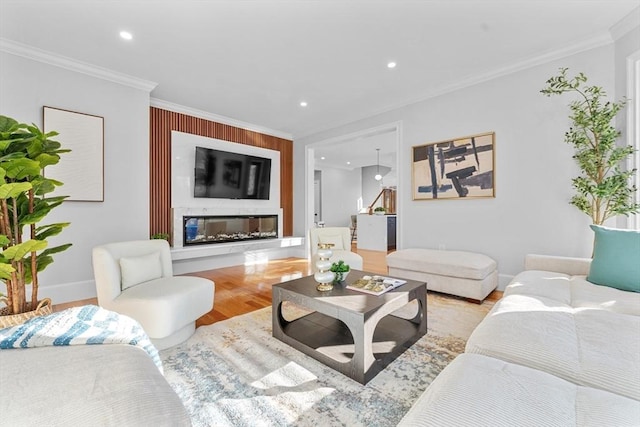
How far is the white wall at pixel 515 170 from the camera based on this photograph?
2910 millimetres

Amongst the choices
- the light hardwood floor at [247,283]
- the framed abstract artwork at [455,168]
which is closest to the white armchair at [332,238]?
the light hardwood floor at [247,283]

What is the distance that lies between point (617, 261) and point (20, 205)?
374 cm

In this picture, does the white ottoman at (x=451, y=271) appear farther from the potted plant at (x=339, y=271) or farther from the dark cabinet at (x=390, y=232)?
the dark cabinet at (x=390, y=232)

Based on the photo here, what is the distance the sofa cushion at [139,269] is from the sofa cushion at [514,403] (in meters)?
2.24

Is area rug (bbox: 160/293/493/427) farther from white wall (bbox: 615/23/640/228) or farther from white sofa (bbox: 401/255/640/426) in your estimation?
white wall (bbox: 615/23/640/228)

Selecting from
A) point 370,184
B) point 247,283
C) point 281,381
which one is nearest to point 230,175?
point 247,283

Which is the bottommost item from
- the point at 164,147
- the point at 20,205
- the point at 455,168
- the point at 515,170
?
the point at 20,205

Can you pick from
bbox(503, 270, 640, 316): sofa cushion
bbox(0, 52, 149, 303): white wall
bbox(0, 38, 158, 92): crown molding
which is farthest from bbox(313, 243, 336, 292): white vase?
bbox(0, 38, 158, 92): crown molding

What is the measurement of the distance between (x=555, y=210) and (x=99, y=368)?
3.90 metres

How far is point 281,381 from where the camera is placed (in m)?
1.61

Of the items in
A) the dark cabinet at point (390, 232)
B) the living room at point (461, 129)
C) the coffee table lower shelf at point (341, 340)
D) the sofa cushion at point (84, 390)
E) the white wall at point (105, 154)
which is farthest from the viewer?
the dark cabinet at point (390, 232)

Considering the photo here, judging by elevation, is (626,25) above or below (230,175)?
above

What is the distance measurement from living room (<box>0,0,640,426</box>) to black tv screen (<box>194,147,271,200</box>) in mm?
942

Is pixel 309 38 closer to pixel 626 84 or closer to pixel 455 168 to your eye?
pixel 455 168
